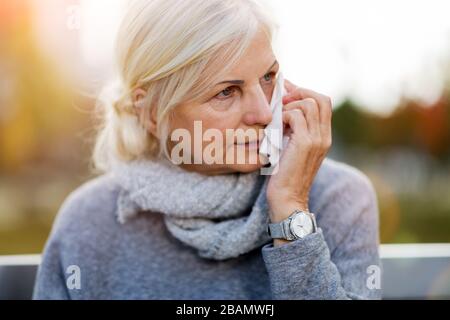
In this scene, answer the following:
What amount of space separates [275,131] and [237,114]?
0.27 ft

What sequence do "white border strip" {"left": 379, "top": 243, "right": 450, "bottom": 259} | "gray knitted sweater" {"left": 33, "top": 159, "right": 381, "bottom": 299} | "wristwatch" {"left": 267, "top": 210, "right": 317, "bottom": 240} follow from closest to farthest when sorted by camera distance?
"wristwatch" {"left": 267, "top": 210, "right": 317, "bottom": 240} → "gray knitted sweater" {"left": 33, "top": 159, "right": 381, "bottom": 299} → "white border strip" {"left": 379, "top": 243, "right": 450, "bottom": 259}

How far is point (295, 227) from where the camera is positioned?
1.00 meters

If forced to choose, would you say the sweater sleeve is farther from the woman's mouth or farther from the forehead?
the forehead

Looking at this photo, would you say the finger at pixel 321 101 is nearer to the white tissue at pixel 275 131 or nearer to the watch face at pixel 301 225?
the white tissue at pixel 275 131

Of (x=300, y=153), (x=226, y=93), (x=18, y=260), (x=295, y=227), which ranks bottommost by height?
(x=18, y=260)

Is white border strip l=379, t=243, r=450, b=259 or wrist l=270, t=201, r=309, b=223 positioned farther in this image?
white border strip l=379, t=243, r=450, b=259

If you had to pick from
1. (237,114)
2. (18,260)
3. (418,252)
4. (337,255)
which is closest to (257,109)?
(237,114)

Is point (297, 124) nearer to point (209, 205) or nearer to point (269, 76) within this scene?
point (269, 76)

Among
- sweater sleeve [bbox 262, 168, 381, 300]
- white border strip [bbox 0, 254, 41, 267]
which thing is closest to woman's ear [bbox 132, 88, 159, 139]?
sweater sleeve [bbox 262, 168, 381, 300]

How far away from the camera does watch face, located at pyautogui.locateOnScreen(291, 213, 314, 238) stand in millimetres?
1003

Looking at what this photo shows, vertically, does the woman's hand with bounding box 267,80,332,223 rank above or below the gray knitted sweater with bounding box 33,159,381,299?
above

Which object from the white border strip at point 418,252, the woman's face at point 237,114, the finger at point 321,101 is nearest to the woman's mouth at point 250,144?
the woman's face at point 237,114

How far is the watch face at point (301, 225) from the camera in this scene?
3.29ft
